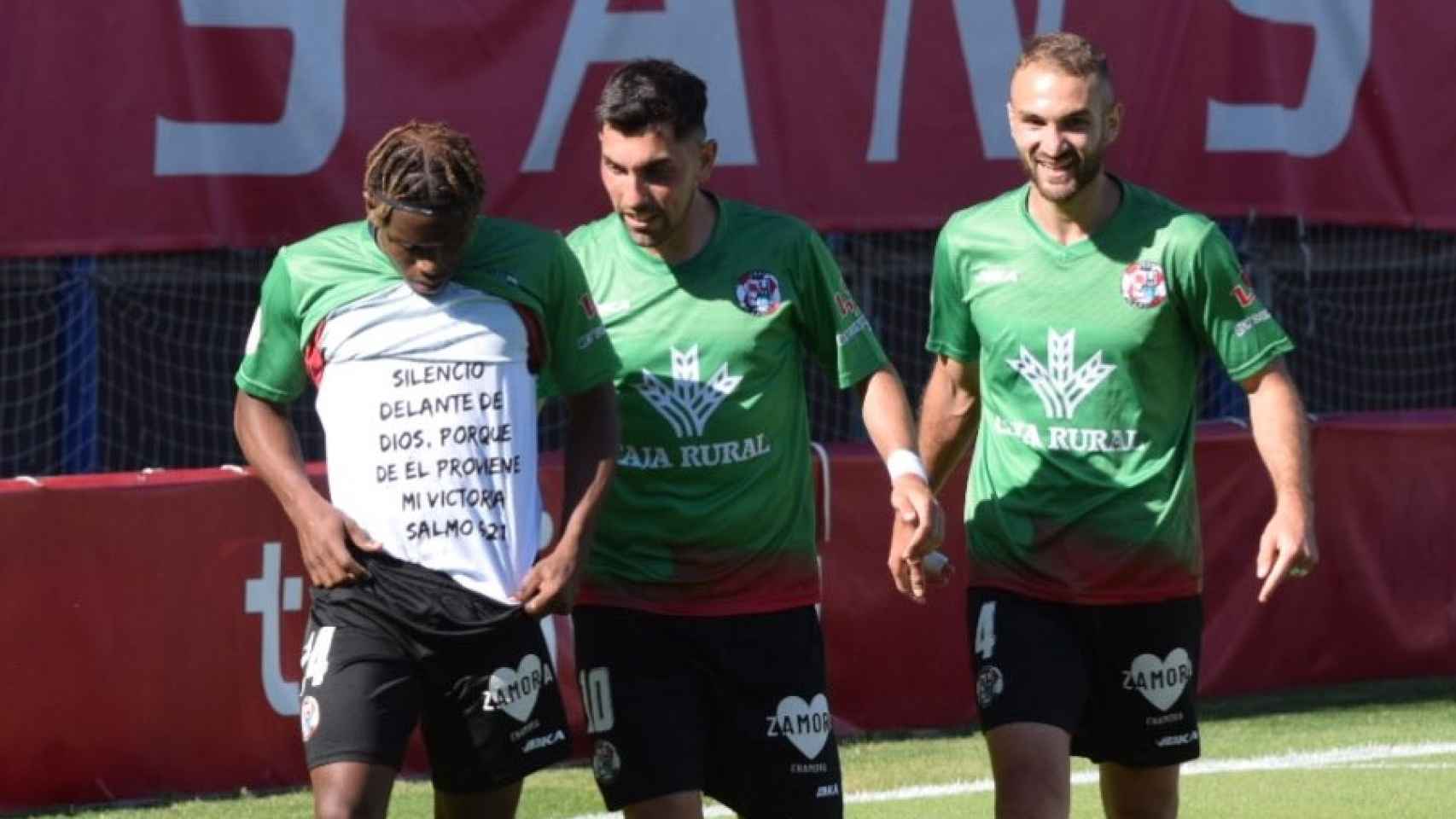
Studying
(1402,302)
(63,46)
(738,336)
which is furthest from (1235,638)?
(738,336)

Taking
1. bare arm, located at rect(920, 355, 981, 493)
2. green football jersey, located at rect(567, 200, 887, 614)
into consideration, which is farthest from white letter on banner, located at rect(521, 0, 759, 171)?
green football jersey, located at rect(567, 200, 887, 614)

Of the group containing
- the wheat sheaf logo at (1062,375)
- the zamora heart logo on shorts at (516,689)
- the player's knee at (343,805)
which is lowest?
the player's knee at (343,805)

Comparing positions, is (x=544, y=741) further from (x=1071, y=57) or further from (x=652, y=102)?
(x=1071, y=57)

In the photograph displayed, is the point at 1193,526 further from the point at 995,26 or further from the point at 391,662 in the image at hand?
the point at 995,26

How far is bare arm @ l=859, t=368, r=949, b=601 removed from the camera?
238 inches

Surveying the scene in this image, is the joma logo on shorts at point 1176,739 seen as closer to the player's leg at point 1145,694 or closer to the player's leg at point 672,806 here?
the player's leg at point 1145,694

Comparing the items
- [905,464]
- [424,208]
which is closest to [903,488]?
[905,464]

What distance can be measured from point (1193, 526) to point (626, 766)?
5.04ft

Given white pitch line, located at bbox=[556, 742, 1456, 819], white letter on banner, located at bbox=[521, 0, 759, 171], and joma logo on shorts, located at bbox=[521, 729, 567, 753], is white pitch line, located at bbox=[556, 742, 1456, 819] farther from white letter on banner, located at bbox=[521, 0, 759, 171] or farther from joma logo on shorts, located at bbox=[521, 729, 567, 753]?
joma logo on shorts, located at bbox=[521, 729, 567, 753]

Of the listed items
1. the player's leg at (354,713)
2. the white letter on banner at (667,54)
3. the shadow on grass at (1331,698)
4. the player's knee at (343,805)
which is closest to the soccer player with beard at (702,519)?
the player's leg at (354,713)

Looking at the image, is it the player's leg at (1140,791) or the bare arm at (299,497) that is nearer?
the bare arm at (299,497)

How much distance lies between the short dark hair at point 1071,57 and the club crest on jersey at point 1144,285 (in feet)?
1.34

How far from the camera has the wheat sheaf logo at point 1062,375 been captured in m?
6.55

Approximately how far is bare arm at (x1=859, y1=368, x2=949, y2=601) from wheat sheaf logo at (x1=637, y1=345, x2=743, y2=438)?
32 cm
